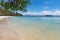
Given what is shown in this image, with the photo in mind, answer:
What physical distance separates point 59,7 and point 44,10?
3.25 ft

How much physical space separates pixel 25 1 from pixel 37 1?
151 inches

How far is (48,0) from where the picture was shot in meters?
8.11

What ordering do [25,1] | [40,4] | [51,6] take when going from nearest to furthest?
[25,1], [40,4], [51,6]

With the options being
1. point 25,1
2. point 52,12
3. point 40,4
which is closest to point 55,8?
point 52,12

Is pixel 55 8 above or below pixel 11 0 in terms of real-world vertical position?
below

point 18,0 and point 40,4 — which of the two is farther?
point 40,4

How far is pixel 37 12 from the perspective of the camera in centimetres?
752

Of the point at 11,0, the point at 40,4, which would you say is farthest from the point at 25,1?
the point at 40,4

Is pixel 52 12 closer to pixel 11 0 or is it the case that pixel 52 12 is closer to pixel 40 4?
pixel 40 4

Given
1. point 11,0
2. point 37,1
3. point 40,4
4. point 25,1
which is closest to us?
point 11,0

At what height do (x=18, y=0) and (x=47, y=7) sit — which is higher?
(x=18, y=0)

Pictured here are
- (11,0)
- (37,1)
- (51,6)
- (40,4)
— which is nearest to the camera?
(11,0)

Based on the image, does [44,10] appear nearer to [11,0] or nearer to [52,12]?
[52,12]

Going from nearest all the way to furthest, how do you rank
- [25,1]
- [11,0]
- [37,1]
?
[11,0], [25,1], [37,1]
